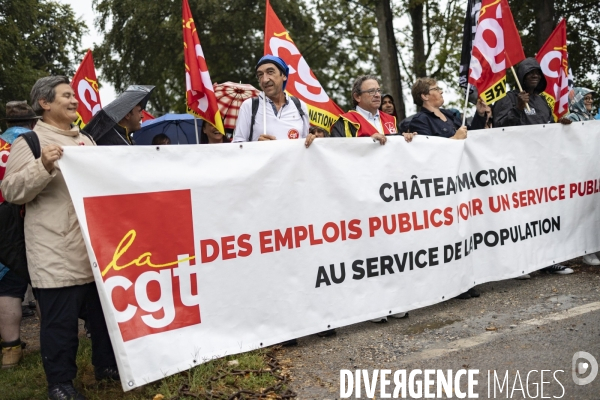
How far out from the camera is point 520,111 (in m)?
7.42

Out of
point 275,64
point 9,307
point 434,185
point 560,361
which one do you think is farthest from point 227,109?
point 560,361

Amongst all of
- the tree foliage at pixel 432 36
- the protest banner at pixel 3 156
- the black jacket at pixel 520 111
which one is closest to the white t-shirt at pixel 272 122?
the protest banner at pixel 3 156

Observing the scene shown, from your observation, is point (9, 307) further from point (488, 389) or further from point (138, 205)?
point (488, 389)

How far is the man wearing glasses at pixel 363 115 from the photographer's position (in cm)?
621

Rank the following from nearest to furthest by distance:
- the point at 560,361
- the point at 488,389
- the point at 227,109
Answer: the point at 488,389 → the point at 560,361 → the point at 227,109

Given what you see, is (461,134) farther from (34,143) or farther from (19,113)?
(19,113)

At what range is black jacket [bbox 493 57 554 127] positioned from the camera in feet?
24.3

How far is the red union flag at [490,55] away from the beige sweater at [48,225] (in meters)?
4.04

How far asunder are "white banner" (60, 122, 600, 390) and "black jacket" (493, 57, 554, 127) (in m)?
0.42

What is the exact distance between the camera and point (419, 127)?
6598 mm

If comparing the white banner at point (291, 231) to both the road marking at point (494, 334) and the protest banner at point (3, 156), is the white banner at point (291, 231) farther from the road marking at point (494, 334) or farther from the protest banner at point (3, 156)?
the protest banner at point (3, 156)

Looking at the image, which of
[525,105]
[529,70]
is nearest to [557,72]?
[529,70]

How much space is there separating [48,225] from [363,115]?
3.09m

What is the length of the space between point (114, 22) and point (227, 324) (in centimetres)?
2450
